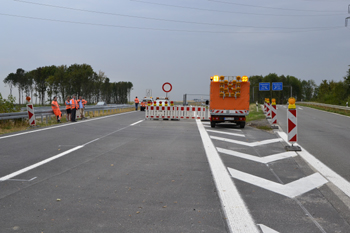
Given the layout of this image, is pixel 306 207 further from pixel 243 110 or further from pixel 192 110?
pixel 192 110

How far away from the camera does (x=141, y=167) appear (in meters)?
8.20

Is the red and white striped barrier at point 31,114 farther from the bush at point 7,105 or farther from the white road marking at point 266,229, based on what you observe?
the white road marking at point 266,229

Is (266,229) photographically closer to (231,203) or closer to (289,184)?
(231,203)

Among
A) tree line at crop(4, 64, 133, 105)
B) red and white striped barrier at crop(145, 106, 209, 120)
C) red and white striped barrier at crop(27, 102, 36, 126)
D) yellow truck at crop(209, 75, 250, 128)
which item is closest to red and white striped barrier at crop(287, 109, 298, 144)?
yellow truck at crop(209, 75, 250, 128)

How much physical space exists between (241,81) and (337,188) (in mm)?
14724

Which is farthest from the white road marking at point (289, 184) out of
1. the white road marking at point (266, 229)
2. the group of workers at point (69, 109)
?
the group of workers at point (69, 109)

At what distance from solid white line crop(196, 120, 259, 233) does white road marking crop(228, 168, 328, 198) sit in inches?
13.1

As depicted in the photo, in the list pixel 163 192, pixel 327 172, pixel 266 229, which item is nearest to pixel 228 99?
pixel 327 172

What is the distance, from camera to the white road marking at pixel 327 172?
670 centimetres

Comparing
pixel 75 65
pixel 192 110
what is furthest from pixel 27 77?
pixel 192 110

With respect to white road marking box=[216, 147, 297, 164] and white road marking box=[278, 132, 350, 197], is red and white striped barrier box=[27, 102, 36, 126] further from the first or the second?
white road marking box=[278, 132, 350, 197]

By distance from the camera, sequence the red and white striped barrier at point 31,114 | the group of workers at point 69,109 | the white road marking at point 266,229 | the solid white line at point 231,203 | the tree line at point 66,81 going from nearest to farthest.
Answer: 1. the white road marking at point 266,229
2. the solid white line at point 231,203
3. the red and white striped barrier at point 31,114
4. the group of workers at point 69,109
5. the tree line at point 66,81

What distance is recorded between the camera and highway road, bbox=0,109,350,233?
4609 millimetres

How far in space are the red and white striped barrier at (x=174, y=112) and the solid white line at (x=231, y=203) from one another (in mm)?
17623
